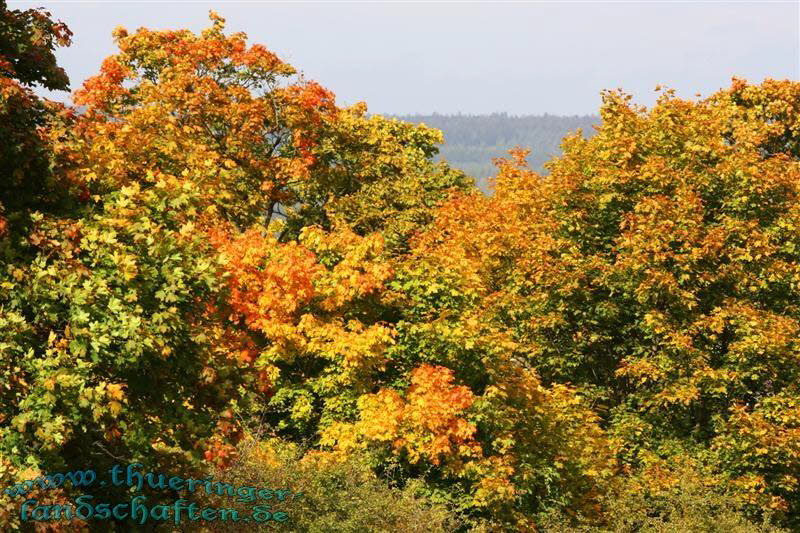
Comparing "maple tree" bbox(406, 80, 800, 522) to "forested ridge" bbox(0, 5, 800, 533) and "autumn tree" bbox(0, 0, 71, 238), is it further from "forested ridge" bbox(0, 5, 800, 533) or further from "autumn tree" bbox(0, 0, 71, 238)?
"autumn tree" bbox(0, 0, 71, 238)

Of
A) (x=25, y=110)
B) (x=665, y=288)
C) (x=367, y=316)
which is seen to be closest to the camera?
(x=25, y=110)

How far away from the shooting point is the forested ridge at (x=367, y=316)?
15.3m

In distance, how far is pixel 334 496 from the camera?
20375 mm

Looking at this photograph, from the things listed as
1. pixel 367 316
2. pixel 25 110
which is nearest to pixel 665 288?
pixel 367 316

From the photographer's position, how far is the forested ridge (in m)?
15.3

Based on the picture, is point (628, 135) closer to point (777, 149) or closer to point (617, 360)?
point (617, 360)

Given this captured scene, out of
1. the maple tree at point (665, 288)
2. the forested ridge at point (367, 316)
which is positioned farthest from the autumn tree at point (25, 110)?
the maple tree at point (665, 288)

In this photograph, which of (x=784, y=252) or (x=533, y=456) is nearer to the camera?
(x=533, y=456)

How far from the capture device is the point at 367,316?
26.4 meters

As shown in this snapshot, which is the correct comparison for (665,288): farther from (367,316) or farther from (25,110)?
(25,110)

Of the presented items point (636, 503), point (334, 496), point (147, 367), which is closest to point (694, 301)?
point (636, 503)

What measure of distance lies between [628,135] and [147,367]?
77.9ft

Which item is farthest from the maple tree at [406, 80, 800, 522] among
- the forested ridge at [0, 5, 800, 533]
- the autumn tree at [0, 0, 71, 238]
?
the autumn tree at [0, 0, 71, 238]

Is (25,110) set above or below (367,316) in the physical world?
above
